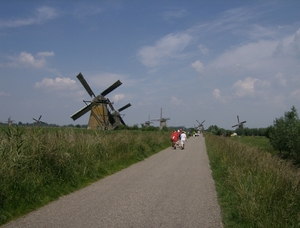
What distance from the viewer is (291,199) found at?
6875 mm

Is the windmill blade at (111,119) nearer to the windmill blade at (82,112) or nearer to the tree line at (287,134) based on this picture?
the windmill blade at (82,112)

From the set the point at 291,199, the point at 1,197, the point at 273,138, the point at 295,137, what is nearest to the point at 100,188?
the point at 1,197

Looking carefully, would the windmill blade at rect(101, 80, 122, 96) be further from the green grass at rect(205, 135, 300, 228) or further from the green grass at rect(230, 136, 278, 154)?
the green grass at rect(205, 135, 300, 228)

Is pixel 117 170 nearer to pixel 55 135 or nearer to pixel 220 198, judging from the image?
pixel 55 135

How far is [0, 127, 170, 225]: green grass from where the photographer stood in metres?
7.22

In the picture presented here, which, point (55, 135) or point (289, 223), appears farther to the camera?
point (55, 135)

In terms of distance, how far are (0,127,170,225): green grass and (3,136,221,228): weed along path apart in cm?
41

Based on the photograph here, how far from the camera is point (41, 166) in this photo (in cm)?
917

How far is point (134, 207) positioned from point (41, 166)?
3.30m

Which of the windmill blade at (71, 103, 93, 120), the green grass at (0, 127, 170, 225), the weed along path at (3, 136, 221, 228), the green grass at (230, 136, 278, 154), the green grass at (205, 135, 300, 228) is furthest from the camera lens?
the windmill blade at (71, 103, 93, 120)

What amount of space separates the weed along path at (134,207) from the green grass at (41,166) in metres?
0.41

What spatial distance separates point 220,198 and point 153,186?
228 cm

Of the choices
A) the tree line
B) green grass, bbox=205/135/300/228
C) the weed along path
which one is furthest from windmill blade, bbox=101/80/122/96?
green grass, bbox=205/135/300/228

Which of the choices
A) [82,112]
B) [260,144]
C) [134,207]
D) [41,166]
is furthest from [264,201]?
[260,144]
